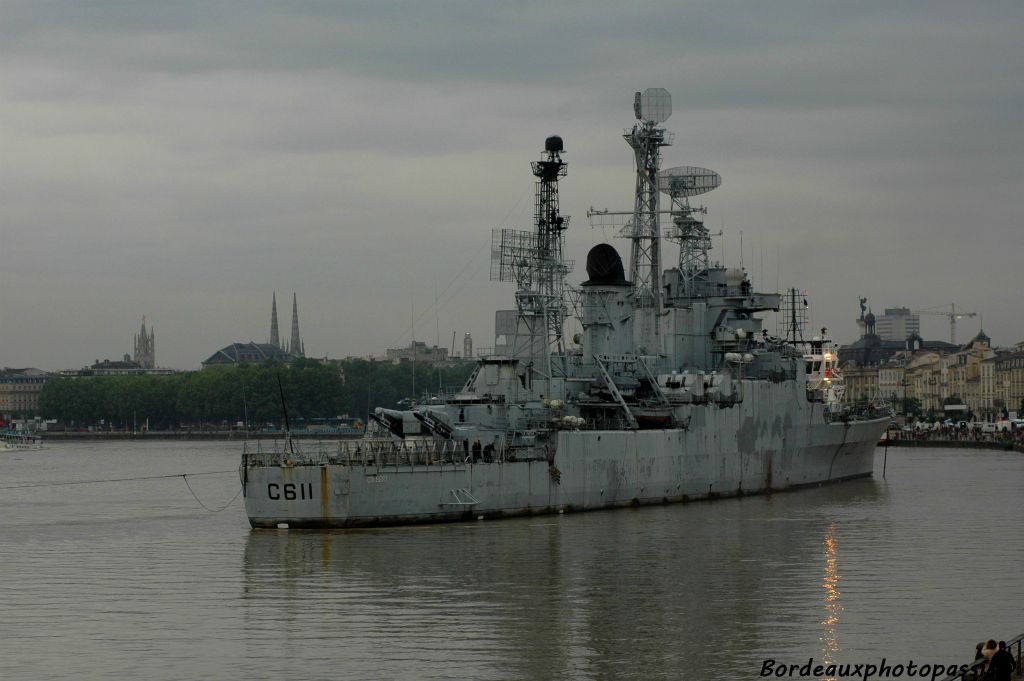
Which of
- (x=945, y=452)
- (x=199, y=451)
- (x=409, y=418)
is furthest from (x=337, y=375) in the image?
(x=409, y=418)

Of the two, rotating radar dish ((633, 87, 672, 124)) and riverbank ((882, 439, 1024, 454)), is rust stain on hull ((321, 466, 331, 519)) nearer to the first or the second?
rotating radar dish ((633, 87, 672, 124))

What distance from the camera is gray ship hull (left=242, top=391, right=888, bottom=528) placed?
40.6 metres

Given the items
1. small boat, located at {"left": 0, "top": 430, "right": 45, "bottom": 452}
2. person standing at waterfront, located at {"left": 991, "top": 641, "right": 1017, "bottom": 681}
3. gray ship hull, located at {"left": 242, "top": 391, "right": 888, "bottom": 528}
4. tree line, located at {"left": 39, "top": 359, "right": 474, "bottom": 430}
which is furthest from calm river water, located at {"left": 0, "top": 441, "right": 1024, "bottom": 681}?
tree line, located at {"left": 39, "top": 359, "right": 474, "bottom": 430}

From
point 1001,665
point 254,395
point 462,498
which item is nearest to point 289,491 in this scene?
point 462,498

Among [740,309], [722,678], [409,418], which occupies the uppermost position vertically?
[740,309]

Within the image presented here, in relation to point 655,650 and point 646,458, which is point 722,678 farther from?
point 646,458

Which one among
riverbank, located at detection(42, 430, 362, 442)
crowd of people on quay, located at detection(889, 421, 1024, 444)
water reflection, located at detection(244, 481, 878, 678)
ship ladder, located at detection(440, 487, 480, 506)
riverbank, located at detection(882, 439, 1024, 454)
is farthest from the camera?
riverbank, located at detection(42, 430, 362, 442)

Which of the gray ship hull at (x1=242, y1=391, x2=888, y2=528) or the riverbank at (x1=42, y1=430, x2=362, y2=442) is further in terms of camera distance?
the riverbank at (x1=42, y1=430, x2=362, y2=442)

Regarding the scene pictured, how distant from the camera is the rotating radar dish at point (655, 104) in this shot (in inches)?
2245

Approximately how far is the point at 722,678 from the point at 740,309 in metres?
37.6

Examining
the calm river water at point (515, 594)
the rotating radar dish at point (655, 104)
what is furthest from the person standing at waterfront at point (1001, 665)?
the rotating radar dish at point (655, 104)

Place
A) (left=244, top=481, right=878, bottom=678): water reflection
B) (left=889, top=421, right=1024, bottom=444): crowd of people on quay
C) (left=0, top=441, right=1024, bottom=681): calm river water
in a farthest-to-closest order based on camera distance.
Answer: (left=889, top=421, right=1024, bottom=444): crowd of people on quay < (left=244, top=481, right=878, bottom=678): water reflection < (left=0, top=441, right=1024, bottom=681): calm river water

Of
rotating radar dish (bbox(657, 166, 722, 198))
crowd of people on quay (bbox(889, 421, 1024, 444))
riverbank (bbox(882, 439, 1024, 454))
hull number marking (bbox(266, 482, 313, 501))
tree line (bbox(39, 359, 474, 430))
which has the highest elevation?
→ rotating radar dish (bbox(657, 166, 722, 198))

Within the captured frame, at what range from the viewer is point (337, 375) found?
18538 cm
